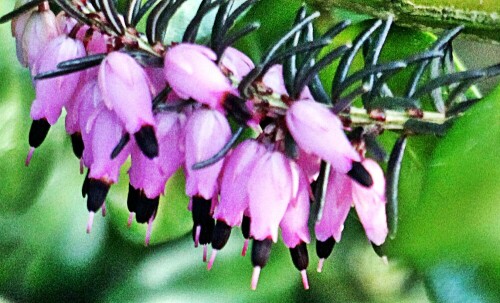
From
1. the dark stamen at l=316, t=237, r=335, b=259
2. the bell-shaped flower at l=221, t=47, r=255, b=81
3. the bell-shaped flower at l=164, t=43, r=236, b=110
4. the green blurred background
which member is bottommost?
the green blurred background

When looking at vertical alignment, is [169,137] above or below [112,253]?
above

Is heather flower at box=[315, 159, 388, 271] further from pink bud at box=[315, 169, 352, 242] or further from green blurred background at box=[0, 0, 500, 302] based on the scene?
green blurred background at box=[0, 0, 500, 302]

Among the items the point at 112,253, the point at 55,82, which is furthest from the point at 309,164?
the point at 112,253

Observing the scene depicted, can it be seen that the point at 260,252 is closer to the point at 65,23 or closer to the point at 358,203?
the point at 358,203

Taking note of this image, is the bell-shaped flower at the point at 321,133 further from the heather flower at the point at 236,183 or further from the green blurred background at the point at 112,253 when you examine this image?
the green blurred background at the point at 112,253

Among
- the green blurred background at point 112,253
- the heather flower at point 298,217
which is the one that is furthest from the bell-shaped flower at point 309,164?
the green blurred background at point 112,253

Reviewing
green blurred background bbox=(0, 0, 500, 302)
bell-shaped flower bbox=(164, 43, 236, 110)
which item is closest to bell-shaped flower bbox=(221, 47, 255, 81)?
bell-shaped flower bbox=(164, 43, 236, 110)
